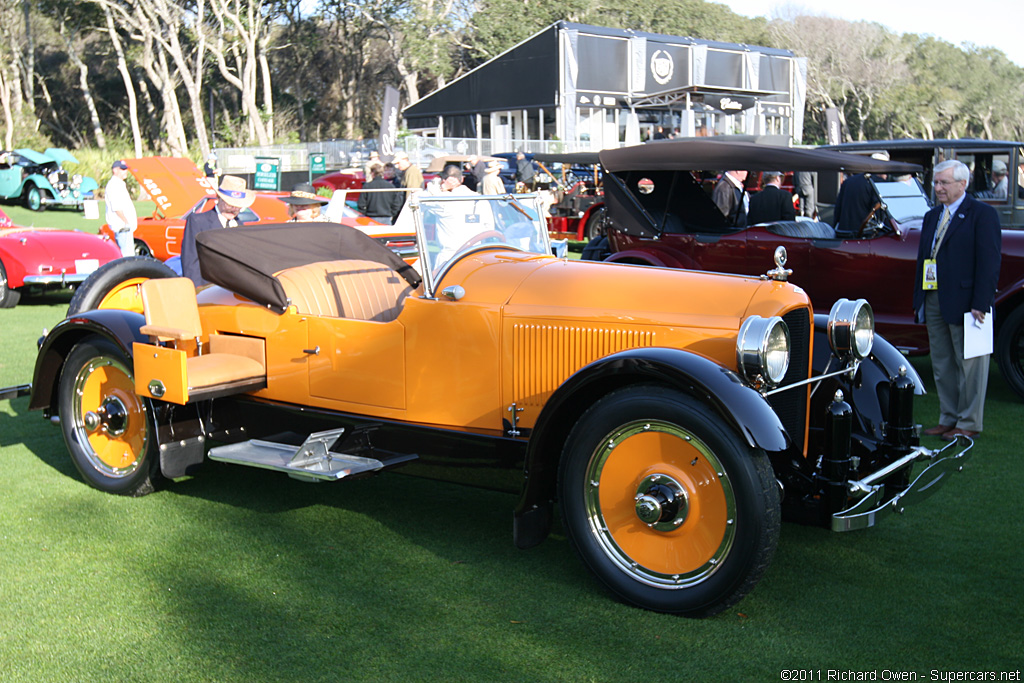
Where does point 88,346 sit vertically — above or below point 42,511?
above

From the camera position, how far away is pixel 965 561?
3902 mm

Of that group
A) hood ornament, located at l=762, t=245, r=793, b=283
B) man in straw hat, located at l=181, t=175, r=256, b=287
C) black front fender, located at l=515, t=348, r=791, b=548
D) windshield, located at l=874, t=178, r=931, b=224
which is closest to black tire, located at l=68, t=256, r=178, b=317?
man in straw hat, located at l=181, t=175, r=256, b=287

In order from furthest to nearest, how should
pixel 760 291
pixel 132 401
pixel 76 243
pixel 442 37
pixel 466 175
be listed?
pixel 442 37, pixel 466 175, pixel 76 243, pixel 132 401, pixel 760 291

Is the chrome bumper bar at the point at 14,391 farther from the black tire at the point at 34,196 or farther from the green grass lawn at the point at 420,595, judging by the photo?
the black tire at the point at 34,196

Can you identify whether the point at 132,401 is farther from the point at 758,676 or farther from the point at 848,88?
the point at 848,88

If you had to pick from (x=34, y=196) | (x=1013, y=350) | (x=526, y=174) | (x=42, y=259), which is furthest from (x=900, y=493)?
(x=34, y=196)

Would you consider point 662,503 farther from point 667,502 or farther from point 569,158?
point 569,158

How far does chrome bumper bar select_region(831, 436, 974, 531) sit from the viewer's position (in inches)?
129

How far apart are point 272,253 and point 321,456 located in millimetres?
1246

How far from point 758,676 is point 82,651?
2.31 meters

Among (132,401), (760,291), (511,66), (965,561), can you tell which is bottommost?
(965,561)

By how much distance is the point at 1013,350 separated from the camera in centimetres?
677

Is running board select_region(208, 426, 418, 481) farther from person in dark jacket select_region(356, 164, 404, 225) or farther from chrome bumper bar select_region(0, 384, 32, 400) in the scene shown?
person in dark jacket select_region(356, 164, 404, 225)

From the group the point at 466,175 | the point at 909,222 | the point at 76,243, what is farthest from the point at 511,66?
the point at 909,222
